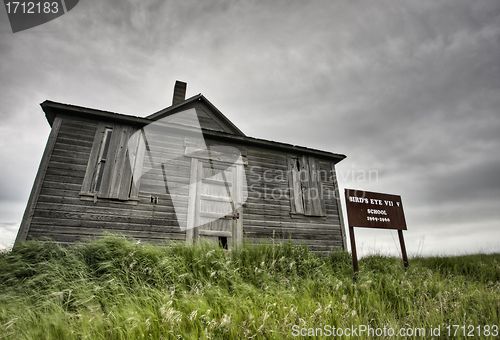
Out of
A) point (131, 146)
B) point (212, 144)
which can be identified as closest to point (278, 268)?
point (212, 144)

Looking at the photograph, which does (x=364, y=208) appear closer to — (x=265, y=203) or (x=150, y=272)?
(x=265, y=203)

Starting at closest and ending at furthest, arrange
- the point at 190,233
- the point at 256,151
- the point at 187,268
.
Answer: the point at 187,268
the point at 190,233
the point at 256,151

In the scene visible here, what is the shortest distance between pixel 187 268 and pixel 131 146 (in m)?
4.82

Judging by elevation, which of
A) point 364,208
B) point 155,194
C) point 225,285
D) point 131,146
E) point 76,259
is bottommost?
point 225,285

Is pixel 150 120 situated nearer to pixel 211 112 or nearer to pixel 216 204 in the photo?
pixel 211 112

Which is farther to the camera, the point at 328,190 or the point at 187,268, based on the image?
the point at 328,190

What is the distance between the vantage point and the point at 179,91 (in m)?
12.0

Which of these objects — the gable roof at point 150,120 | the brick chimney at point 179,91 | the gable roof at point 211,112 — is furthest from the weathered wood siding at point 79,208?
the brick chimney at point 179,91

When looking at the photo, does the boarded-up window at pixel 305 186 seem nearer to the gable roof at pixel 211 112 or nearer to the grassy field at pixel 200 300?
the gable roof at pixel 211 112

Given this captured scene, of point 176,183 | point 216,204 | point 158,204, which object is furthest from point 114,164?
point 216,204

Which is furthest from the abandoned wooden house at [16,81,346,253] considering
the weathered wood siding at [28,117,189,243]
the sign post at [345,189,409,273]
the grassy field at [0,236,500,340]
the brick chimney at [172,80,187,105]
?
the sign post at [345,189,409,273]

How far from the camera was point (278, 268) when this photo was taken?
22.0ft

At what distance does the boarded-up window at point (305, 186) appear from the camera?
10156 mm

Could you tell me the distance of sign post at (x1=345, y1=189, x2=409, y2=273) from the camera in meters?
7.08
